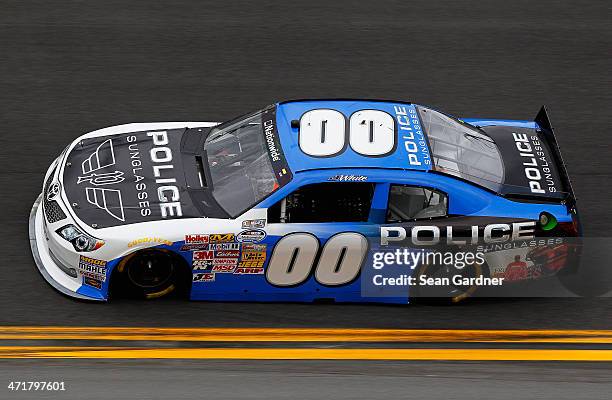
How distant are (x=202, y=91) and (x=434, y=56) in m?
2.80

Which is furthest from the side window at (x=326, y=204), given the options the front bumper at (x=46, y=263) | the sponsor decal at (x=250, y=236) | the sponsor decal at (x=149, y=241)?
the front bumper at (x=46, y=263)

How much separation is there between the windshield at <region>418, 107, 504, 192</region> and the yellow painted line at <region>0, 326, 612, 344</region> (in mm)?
1254

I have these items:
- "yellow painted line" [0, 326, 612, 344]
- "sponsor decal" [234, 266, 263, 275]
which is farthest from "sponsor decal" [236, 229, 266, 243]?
"yellow painted line" [0, 326, 612, 344]

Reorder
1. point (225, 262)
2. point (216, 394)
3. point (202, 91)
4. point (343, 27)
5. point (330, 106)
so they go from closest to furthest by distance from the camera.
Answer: point (216, 394), point (225, 262), point (330, 106), point (202, 91), point (343, 27)

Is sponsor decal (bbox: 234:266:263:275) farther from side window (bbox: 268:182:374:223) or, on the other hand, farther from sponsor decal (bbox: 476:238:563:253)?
sponsor decal (bbox: 476:238:563:253)

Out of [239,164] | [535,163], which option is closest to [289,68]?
[239,164]

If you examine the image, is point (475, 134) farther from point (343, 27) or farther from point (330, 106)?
point (343, 27)

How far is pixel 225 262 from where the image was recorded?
27.2ft

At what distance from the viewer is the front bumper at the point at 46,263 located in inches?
336

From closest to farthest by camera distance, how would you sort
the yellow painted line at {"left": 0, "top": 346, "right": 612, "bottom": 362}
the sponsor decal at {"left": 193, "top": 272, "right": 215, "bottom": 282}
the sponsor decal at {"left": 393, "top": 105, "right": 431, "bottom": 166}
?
the yellow painted line at {"left": 0, "top": 346, "right": 612, "bottom": 362}
the sponsor decal at {"left": 193, "top": 272, "right": 215, "bottom": 282}
the sponsor decal at {"left": 393, "top": 105, "right": 431, "bottom": 166}

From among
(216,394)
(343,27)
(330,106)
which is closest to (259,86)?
(343,27)

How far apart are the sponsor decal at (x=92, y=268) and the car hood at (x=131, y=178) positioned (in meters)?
0.28

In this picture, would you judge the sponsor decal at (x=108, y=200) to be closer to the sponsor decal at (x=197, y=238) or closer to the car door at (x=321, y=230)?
the sponsor decal at (x=197, y=238)

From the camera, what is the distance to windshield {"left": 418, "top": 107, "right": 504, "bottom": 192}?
862cm
